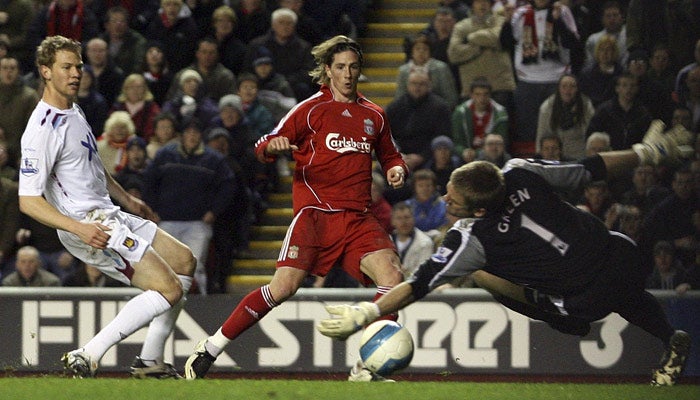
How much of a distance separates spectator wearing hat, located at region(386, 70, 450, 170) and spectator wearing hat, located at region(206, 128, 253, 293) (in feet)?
5.09

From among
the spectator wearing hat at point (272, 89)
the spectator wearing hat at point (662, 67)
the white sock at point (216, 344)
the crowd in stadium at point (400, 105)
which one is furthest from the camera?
the spectator wearing hat at point (272, 89)

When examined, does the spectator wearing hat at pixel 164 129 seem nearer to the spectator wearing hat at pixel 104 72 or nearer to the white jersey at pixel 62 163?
the spectator wearing hat at pixel 104 72

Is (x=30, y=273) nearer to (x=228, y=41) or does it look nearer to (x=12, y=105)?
(x=12, y=105)

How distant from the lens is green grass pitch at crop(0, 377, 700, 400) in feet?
21.5

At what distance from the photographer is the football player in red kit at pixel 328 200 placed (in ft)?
26.5

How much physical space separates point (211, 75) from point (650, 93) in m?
4.35

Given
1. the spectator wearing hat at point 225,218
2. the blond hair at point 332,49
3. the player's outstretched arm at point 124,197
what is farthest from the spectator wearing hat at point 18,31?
the blond hair at point 332,49

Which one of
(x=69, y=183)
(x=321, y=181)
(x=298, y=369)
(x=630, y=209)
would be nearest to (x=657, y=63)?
(x=630, y=209)

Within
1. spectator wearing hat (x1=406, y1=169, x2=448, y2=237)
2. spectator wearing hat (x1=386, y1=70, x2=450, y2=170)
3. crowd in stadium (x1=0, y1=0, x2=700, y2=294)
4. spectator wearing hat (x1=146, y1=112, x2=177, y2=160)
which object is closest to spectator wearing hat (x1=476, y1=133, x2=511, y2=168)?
crowd in stadium (x1=0, y1=0, x2=700, y2=294)

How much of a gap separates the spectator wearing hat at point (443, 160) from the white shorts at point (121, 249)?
14.7ft

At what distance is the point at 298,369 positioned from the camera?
10.9 metres

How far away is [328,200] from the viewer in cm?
813

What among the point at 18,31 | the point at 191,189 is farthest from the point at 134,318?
the point at 18,31

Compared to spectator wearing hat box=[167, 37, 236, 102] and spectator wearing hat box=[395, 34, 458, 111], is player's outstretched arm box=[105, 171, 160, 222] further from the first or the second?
spectator wearing hat box=[395, 34, 458, 111]
